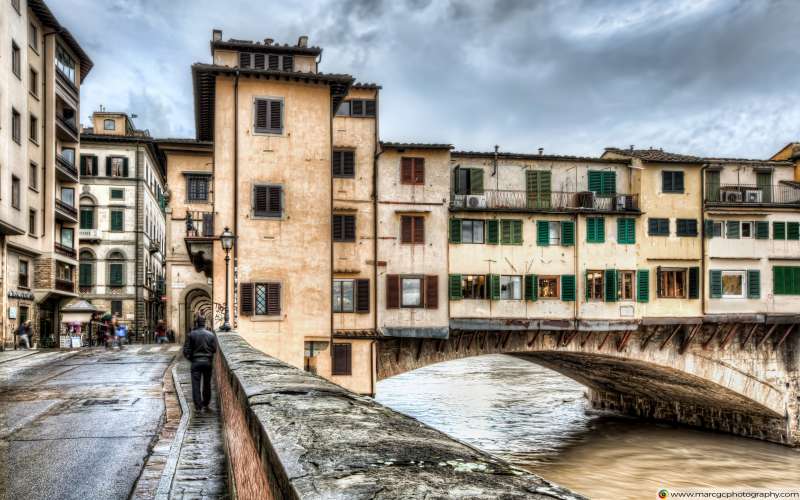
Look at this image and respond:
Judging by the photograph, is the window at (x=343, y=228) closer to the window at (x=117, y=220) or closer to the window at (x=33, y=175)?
the window at (x=33, y=175)

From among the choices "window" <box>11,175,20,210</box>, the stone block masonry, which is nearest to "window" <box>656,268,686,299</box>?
the stone block masonry

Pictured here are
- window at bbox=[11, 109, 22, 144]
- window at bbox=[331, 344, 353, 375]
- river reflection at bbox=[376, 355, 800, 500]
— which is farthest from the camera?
window at bbox=[11, 109, 22, 144]

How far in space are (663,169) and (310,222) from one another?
18732mm

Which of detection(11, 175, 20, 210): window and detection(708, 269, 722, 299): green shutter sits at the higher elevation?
detection(11, 175, 20, 210): window

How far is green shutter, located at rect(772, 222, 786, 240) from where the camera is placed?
37.5m

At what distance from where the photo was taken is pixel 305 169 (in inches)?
1222

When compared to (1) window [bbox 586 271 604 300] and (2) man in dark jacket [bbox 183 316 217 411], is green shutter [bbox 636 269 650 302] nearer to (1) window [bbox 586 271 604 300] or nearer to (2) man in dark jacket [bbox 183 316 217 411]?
(1) window [bbox 586 271 604 300]

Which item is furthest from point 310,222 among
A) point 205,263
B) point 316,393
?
point 316,393

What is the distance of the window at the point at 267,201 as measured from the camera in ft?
100

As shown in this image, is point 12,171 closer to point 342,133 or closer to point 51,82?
point 51,82

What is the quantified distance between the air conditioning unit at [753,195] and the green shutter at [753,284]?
3.90 m

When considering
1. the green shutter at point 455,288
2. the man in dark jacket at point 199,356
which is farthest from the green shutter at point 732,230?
the man in dark jacket at point 199,356

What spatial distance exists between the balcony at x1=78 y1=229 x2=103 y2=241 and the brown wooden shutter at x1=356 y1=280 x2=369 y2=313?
36.9 m

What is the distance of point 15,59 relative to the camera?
124 feet
